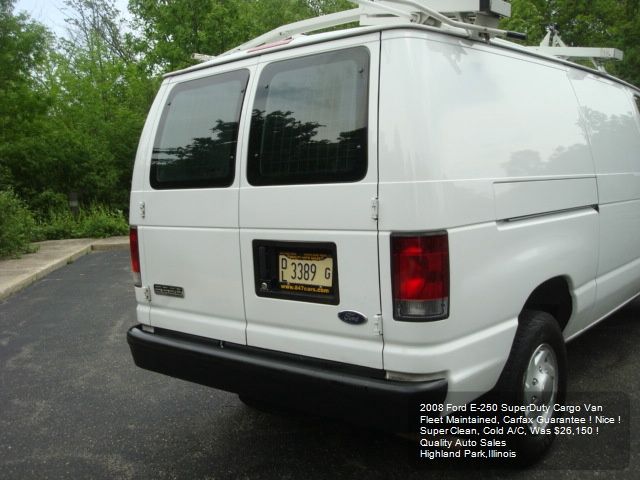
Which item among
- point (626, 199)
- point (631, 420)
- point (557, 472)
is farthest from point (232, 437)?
point (626, 199)

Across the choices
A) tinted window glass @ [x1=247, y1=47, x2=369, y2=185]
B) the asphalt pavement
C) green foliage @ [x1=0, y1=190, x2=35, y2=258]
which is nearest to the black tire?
the asphalt pavement

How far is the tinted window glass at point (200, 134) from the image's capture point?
310 centimetres

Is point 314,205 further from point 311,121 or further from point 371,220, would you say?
point 311,121

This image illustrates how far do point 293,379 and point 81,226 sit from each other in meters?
13.6

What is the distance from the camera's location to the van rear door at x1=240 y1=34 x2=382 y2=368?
256cm

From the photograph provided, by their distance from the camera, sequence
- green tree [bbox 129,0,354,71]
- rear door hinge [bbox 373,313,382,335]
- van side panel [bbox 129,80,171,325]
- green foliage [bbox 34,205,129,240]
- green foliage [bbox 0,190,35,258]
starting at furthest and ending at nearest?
green foliage [bbox 34,205,129,240]
green tree [bbox 129,0,354,71]
green foliage [bbox 0,190,35,258]
van side panel [bbox 129,80,171,325]
rear door hinge [bbox 373,313,382,335]

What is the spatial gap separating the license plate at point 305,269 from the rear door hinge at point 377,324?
0.91 ft

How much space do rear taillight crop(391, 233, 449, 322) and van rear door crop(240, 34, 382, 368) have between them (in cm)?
11

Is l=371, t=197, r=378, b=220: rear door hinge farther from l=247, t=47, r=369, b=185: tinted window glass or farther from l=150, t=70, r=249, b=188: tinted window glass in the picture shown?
l=150, t=70, r=249, b=188: tinted window glass

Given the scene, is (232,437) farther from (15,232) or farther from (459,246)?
(15,232)

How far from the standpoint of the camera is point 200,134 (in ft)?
10.7

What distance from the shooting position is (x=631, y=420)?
3496mm

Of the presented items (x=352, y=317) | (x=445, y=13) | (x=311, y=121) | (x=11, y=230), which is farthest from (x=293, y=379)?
(x=11, y=230)

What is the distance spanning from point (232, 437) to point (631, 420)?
240 centimetres
